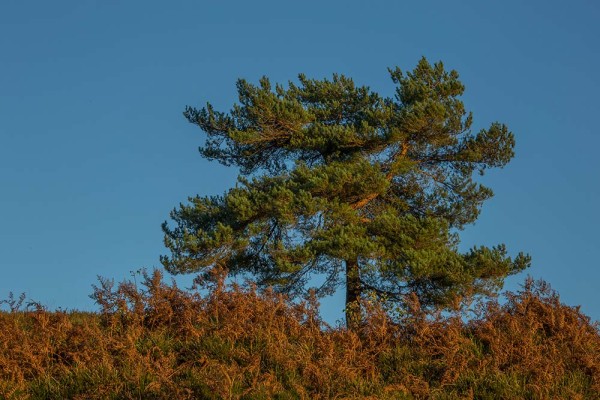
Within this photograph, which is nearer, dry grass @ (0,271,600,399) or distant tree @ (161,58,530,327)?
dry grass @ (0,271,600,399)

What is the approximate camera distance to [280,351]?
9.35m

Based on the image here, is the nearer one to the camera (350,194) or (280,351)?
(280,351)

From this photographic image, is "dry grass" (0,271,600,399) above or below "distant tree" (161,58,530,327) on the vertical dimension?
below

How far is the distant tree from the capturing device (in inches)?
979

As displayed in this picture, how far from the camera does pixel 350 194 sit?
26375 millimetres

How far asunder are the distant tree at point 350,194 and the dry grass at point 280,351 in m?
12.7

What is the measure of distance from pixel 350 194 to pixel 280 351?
56.6ft

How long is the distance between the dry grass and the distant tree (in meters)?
12.7

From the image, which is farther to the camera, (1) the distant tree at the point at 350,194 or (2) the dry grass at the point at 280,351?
(1) the distant tree at the point at 350,194

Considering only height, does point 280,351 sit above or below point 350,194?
below

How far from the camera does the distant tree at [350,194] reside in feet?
81.6

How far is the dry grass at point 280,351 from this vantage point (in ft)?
28.5

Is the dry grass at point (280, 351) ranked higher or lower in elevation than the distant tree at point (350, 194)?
lower

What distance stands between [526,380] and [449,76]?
2063cm
